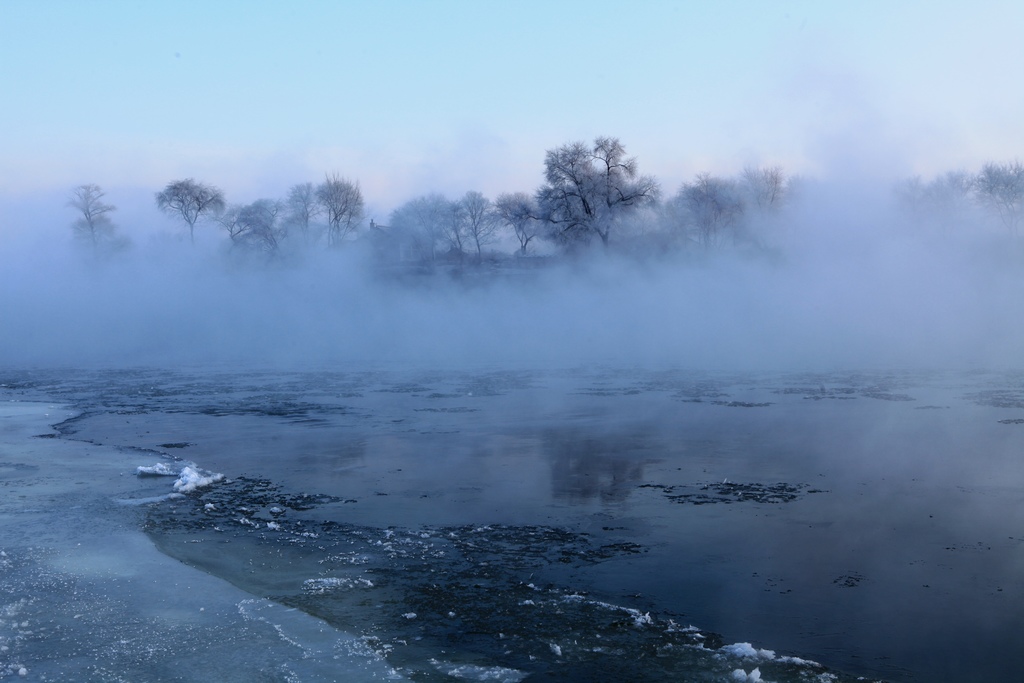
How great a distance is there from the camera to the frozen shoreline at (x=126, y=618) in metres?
4.64

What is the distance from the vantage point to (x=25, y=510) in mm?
8055

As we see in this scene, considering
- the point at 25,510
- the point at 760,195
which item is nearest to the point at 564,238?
the point at 760,195

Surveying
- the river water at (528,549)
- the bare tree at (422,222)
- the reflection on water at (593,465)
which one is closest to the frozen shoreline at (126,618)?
the river water at (528,549)

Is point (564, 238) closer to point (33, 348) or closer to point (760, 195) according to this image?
point (760, 195)

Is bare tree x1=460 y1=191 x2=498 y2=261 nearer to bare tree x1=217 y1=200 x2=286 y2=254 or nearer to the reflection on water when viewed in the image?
bare tree x1=217 y1=200 x2=286 y2=254

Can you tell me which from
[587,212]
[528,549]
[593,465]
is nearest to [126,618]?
[528,549]

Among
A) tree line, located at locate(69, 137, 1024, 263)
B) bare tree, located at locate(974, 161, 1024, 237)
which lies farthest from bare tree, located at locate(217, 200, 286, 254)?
bare tree, located at locate(974, 161, 1024, 237)

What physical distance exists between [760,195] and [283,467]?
32.7m

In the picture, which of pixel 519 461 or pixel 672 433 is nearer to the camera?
pixel 519 461

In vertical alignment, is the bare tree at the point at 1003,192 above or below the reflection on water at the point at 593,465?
above

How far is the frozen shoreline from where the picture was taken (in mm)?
4641

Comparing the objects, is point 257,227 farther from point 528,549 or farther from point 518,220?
point 528,549

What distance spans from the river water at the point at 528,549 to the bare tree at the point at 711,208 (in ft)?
90.4

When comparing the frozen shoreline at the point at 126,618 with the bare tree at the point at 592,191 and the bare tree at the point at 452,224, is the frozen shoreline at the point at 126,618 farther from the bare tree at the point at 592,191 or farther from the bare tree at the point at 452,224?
the bare tree at the point at 452,224
